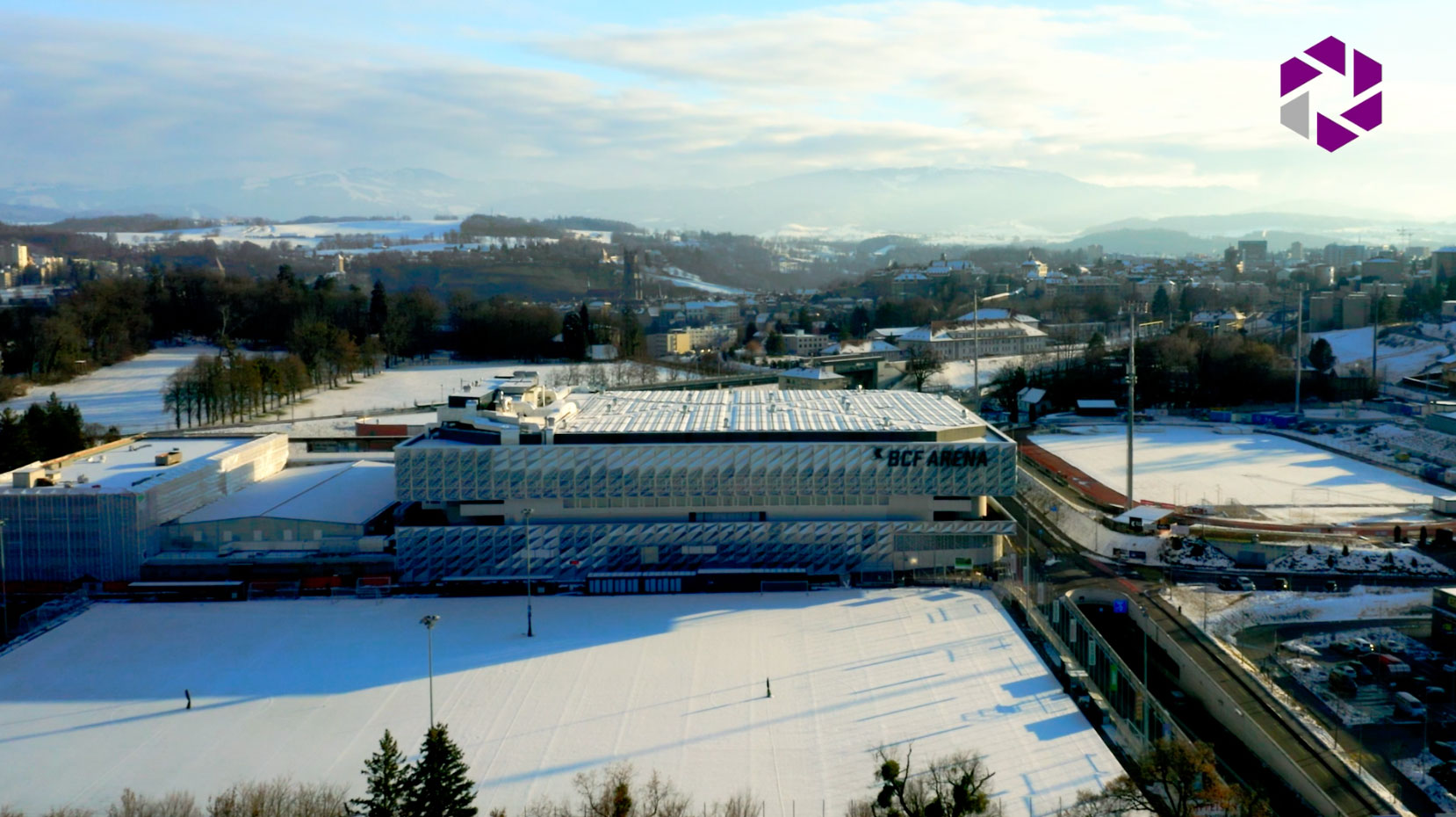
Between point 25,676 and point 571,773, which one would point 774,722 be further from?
point 25,676

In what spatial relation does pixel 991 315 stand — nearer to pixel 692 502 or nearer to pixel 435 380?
pixel 435 380

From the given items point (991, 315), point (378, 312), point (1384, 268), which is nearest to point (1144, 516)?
point (378, 312)

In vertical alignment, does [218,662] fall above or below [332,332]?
below

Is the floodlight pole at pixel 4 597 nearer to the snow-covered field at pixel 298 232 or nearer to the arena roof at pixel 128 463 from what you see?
the arena roof at pixel 128 463

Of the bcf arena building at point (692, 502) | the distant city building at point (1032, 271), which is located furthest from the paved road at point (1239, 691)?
the distant city building at point (1032, 271)

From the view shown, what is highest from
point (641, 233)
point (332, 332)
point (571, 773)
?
point (641, 233)

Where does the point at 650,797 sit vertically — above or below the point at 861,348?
below

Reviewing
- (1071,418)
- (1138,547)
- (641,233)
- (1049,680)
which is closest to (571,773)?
(1049,680)
